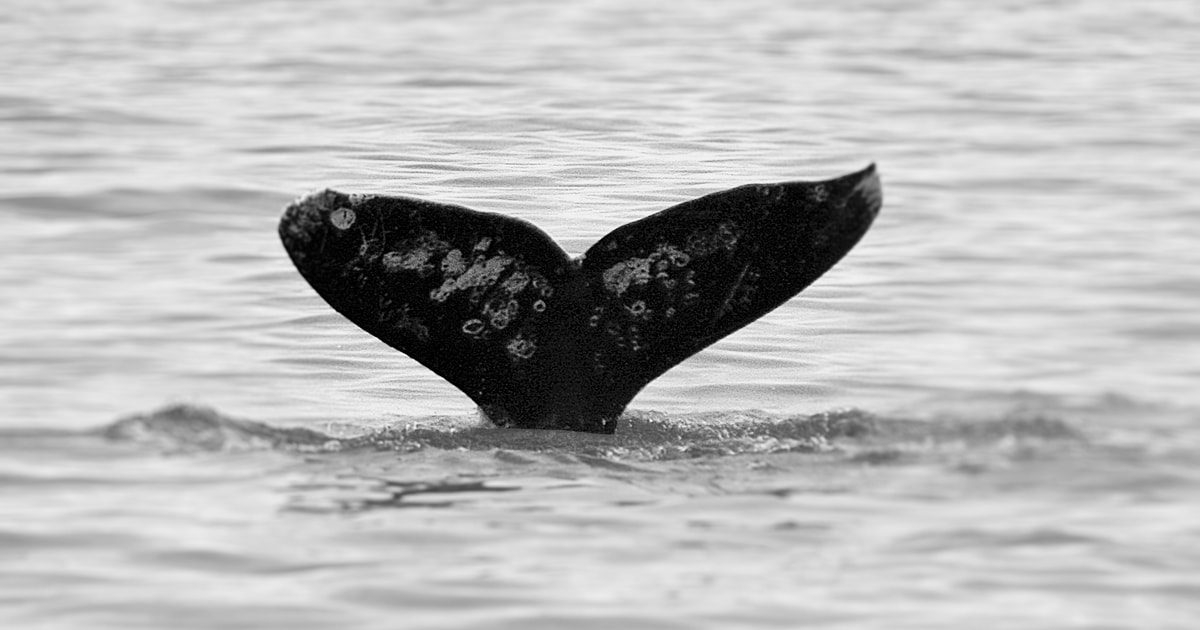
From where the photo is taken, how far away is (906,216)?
13.1m

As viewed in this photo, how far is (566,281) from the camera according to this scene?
8172mm

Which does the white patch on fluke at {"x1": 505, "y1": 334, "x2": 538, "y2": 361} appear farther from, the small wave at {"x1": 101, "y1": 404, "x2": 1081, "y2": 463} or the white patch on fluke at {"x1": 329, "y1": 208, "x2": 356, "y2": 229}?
the white patch on fluke at {"x1": 329, "y1": 208, "x2": 356, "y2": 229}

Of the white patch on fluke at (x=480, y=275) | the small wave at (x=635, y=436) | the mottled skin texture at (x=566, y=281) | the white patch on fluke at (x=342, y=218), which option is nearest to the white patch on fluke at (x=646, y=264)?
the mottled skin texture at (x=566, y=281)

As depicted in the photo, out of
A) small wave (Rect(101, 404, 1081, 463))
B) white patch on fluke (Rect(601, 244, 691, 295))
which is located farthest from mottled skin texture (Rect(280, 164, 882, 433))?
small wave (Rect(101, 404, 1081, 463))

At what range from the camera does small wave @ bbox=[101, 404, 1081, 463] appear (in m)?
7.86

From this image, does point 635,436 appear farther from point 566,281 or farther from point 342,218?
point 342,218

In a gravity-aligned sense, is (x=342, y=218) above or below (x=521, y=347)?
above

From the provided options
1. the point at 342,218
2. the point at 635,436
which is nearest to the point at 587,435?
the point at 635,436

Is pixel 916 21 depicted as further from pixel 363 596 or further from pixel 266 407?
pixel 363 596

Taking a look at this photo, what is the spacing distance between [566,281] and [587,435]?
0.62 meters

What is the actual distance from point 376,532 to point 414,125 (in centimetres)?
1049

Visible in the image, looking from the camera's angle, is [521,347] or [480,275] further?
[521,347]

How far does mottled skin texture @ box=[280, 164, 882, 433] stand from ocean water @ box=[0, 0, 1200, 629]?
32cm

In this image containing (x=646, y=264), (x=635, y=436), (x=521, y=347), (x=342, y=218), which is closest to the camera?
(x=342, y=218)
